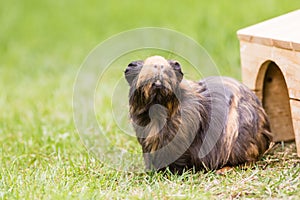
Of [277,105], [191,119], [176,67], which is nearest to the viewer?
[176,67]

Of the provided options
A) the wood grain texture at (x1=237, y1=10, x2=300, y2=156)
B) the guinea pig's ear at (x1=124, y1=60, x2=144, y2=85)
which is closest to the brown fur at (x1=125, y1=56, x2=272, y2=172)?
the guinea pig's ear at (x1=124, y1=60, x2=144, y2=85)

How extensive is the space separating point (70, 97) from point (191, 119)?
3070 mm

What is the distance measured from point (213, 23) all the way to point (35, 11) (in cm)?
414

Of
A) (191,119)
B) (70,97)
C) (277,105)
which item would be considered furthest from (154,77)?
(70,97)

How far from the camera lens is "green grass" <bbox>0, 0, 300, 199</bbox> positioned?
3576 mm

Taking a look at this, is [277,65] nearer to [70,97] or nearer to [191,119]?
[191,119]

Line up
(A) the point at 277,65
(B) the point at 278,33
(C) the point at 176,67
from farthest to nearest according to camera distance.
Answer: (A) the point at 277,65 → (B) the point at 278,33 → (C) the point at 176,67

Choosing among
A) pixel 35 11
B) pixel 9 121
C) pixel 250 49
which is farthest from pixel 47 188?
pixel 35 11

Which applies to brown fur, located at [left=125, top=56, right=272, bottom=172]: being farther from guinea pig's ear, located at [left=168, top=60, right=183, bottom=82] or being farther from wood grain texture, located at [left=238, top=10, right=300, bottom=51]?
wood grain texture, located at [left=238, top=10, right=300, bottom=51]

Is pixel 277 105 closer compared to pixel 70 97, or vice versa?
pixel 277 105

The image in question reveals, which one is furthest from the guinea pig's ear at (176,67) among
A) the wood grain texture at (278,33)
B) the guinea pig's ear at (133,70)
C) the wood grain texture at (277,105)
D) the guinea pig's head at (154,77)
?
the wood grain texture at (277,105)

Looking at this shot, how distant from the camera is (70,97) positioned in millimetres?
6656

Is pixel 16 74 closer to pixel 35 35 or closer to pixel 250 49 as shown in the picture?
pixel 35 35

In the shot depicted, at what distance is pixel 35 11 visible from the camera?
1083 cm
